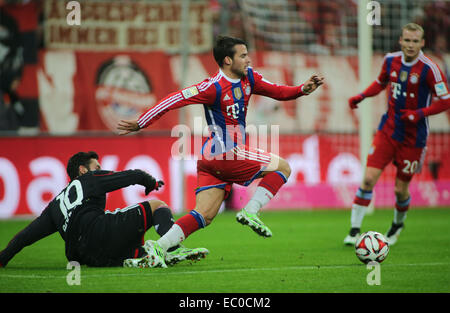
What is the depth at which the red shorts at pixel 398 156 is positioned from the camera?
8.05m

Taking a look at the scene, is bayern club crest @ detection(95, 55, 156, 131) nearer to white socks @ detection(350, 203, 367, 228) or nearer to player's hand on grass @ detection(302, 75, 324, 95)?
white socks @ detection(350, 203, 367, 228)

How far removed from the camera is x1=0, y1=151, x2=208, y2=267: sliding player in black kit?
595cm

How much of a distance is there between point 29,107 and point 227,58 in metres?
8.62

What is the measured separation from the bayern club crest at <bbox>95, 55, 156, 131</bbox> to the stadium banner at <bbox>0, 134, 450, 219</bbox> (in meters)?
0.94

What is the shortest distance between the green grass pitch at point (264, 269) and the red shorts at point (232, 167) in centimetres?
76

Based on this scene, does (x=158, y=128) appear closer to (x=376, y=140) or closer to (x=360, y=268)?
(x=376, y=140)

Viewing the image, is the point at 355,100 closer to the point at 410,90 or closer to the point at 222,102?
the point at 410,90

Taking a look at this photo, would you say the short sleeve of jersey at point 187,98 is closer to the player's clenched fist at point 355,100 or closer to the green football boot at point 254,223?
the green football boot at point 254,223

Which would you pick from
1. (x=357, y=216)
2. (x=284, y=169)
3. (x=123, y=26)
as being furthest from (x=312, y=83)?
(x=123, y=26)

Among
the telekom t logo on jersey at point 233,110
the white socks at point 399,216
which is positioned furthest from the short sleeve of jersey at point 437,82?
the telekom t logo on jersey at point 233,110

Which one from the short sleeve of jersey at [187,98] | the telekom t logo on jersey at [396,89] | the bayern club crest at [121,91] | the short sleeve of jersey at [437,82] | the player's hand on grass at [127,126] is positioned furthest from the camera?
the bayern club crest at [121,91]

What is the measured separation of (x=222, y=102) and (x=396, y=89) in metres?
2.70

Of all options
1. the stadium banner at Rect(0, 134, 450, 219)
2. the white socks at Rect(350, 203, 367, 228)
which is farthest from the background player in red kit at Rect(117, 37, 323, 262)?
the stadium banner at Rect(0, 134, 450, 219)

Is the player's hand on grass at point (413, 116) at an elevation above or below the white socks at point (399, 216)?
above
